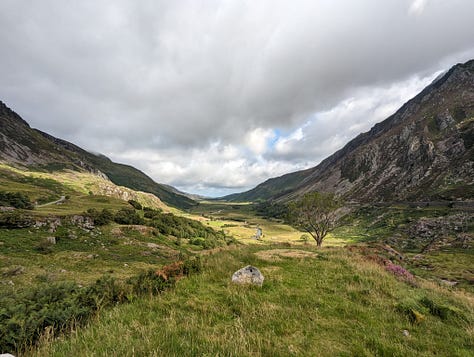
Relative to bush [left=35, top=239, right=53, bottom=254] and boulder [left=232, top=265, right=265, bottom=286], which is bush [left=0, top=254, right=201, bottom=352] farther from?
bush [left=35, top=239, right=53, bottom=254]

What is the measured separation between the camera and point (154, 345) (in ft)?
19.4

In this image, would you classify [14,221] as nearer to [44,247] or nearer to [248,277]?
[44,247]

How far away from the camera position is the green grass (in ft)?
19.8

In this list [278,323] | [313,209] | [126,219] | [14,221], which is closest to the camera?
[278,323]

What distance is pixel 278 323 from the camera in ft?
25.4

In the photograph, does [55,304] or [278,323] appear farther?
[55,304]

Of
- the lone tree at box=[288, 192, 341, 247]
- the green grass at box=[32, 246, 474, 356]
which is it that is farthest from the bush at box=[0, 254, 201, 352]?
the lone tree at box=[288, 192, 341, 247]

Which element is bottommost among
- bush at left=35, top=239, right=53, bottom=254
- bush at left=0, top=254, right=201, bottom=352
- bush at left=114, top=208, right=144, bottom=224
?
bush at left=35, top=239, right=53, bottom=254

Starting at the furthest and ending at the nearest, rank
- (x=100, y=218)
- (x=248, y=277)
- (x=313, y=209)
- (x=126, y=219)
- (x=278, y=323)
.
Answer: (x=126, y=219)
(x=313, y=209)
(x=100, y=218)
(x=248, y=277)
(x=278, y=323)

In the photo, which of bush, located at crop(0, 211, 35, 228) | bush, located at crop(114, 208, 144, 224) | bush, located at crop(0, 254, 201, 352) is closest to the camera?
bush, located at crop(0, 254, 201, 352)

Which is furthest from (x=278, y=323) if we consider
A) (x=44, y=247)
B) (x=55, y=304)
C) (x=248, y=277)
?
(x=44, y=247)

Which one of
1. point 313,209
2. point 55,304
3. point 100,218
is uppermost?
point 313,209

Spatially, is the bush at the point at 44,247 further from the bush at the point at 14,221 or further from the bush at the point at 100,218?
the bush at the point at 100,218

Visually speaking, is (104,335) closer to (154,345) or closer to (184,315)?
(154,345)
